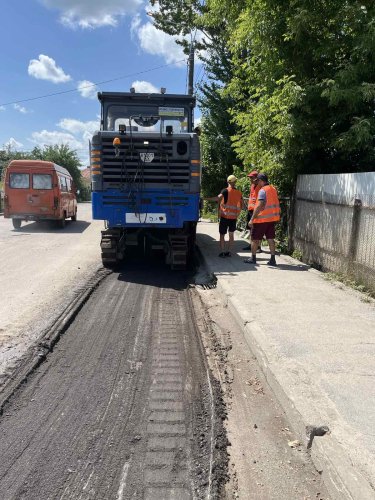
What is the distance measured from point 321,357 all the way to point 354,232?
353 centimetres

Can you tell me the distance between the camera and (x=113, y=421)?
125 inches

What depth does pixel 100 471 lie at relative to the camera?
2.62m

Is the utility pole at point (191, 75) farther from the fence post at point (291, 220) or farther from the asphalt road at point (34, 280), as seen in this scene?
the fence post at point (291, 220)

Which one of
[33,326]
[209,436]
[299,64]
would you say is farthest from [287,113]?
[209,436]

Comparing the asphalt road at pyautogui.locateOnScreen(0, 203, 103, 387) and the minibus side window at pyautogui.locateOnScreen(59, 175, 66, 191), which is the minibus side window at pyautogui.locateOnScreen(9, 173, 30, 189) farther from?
the asphalt road at pyautogui.locateOnScreen(0, 203, 103, 387)

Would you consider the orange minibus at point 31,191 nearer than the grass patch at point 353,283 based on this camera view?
No

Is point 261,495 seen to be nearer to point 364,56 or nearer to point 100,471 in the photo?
point 100,471

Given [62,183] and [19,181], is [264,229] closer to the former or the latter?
[19,181]

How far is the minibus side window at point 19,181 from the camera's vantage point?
1650 centimetres

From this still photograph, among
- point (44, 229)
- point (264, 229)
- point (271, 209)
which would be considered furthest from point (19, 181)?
point (271, 209)

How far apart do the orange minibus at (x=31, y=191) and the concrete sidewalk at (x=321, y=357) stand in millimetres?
11203

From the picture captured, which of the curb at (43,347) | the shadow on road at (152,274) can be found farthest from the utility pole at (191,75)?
the curb at (43,347)

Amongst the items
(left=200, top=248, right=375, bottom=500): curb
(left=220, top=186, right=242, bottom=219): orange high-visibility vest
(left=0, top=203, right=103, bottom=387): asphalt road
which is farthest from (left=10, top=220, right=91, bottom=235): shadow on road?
(left=200, top=248, right=375, bottom=500): curb

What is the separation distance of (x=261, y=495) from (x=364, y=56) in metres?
7.47
